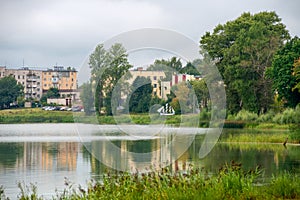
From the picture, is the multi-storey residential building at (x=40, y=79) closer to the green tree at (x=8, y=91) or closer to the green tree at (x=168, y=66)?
the green tree at (x=8, y=91)

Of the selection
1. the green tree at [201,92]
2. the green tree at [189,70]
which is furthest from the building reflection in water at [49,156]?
the green tree at [189,70]

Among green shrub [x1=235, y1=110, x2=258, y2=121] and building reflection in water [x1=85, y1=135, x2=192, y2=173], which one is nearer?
building reflection in water [x1=85, y1=135, x2=192, y2=173]

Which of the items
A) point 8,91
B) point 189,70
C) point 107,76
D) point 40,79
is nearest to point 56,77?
point 40,79

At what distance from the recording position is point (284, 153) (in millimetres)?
30359

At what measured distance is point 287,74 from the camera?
4669 cm

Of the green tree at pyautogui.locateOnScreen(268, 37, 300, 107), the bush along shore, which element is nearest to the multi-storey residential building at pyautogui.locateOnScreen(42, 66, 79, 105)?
the green tree at pyautogui.locateOnScreen(268, 37, 300, 107)

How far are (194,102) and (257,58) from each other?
39.8 ft

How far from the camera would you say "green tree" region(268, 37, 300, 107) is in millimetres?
46531

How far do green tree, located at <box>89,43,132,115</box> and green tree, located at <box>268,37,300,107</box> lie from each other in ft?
41.1

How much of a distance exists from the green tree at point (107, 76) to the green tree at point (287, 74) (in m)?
12.5

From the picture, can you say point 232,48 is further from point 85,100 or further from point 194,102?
point 85,100

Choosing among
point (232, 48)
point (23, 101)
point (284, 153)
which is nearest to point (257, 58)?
point (232, 48)

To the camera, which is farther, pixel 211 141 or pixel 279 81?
pixel 279 81

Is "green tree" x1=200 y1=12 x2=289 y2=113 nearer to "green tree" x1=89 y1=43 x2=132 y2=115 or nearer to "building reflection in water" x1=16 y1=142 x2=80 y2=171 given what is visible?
"green tree" x1=89 y1=43 x2=132 y2=115
